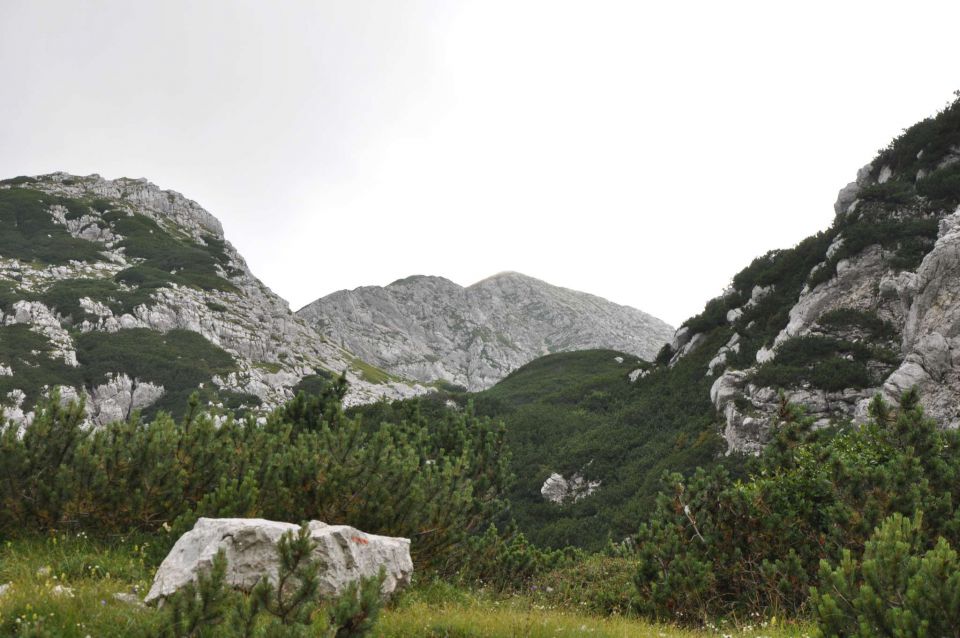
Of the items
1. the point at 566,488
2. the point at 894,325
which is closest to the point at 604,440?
the point at 566,488

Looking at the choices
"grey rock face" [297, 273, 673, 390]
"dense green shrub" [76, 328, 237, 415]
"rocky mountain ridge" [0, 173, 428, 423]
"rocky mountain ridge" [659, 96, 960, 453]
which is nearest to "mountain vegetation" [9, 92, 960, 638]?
"rocky mountain ridge" [659, 96, 960, 453]

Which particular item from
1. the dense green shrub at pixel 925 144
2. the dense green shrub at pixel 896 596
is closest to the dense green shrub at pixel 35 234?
the dense green shrub at pixel 925 144

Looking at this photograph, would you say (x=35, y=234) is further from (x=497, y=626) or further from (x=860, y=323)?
(x=860, y=323)

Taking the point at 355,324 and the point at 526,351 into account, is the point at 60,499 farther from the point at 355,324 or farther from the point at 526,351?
the point at 526,351

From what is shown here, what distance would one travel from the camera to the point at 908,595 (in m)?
3.81

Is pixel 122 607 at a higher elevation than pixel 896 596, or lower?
lower

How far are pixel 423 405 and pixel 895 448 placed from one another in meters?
35.7

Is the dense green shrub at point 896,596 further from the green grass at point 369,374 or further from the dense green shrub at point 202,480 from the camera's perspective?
the green grass at point 369,374

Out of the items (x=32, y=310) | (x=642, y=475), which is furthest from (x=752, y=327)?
(x=32, y=310)

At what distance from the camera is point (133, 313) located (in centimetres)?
7162

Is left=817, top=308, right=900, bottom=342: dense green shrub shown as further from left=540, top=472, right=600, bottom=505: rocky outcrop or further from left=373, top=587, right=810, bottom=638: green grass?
left=373, top=587, right=810, bottom=638: green grass

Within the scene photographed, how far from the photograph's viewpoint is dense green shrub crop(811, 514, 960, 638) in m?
3.71

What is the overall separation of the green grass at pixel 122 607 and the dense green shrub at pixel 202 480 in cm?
46

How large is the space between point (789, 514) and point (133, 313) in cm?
8208
